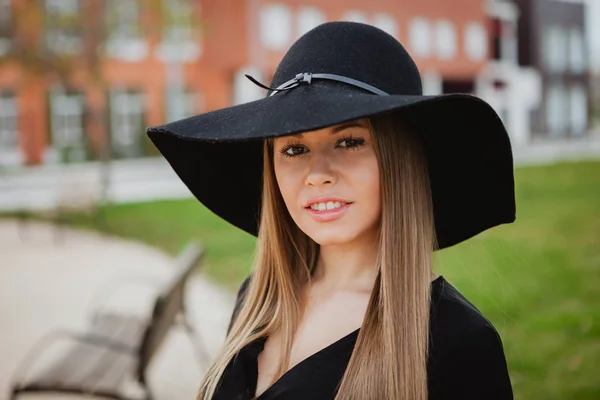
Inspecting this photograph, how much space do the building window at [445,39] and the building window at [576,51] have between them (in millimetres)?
7517

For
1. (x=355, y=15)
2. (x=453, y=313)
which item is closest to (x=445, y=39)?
(x=355, y=15)

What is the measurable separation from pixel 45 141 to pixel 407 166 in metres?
23.9

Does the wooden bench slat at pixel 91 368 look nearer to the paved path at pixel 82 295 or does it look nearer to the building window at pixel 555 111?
the paved path at pixel 82 295

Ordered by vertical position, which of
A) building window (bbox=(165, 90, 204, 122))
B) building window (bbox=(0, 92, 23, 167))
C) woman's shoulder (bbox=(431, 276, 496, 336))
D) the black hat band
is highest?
building window (bbox=(165, 90, 204, 122))

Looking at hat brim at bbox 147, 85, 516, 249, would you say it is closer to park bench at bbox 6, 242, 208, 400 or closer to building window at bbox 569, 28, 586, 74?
park bench at bbox 6, 242, 208, 400

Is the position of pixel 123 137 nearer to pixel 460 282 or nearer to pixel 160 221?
pixel 160 221

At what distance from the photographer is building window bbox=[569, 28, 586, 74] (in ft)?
105

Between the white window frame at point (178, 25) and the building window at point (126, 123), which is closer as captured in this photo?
the white window frame at point (178, 25)

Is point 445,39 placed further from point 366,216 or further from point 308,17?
point 366,216

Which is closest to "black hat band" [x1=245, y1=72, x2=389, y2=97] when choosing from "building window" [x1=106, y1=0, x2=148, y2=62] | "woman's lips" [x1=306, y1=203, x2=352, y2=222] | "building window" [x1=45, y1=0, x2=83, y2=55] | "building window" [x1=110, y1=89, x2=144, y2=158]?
"woman's lips" [x1=306, y1=203, x2=352, y2=222]

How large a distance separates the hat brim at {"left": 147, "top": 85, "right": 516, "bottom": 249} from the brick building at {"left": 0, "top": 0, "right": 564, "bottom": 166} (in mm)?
20420

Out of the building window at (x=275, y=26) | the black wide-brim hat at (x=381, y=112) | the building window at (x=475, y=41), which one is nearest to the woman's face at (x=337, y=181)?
the black wide-brim hat at (x=381, y=112)

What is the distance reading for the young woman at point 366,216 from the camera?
1423 mm

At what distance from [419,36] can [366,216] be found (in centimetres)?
2658
